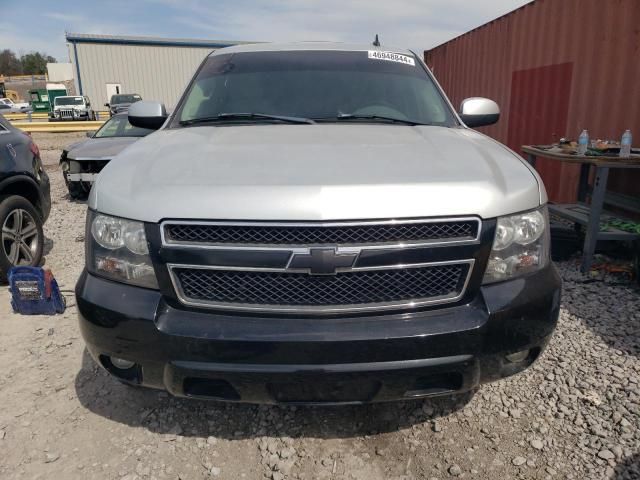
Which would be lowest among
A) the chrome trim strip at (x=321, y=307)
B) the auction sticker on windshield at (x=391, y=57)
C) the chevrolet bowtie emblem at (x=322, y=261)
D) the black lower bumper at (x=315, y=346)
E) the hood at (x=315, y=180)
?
the black lower bumper at (x=315, y=346)

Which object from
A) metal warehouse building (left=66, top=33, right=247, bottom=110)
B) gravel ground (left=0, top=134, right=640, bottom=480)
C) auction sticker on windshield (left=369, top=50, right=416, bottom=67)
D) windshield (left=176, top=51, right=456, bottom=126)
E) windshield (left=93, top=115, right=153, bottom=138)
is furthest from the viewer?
metal warehouse building (left=66, top=33, right=247, bottom=110)

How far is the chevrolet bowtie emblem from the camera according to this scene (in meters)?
1.77

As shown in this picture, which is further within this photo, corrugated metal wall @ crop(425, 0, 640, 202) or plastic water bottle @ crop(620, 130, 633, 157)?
corrugated metal wall @ crop(425, 0, 640, 202)

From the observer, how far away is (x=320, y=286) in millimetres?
1829

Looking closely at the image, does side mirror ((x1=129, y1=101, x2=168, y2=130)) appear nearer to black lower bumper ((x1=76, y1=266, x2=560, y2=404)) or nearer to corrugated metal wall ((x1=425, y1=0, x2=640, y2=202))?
black lower bumper ((x1=76, y1=266, x2=560, y2=404))

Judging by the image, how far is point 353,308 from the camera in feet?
6.07

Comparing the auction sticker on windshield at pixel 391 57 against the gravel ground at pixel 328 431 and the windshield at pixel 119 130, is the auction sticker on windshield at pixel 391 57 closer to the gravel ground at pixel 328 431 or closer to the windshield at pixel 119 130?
the gravel ground at pixel 328 431

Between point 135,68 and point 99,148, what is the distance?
106 feet

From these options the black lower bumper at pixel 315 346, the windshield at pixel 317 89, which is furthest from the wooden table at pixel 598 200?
the black lower bumper at pixel 315 346

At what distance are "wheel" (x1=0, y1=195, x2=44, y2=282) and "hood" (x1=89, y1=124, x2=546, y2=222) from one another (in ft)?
7.92

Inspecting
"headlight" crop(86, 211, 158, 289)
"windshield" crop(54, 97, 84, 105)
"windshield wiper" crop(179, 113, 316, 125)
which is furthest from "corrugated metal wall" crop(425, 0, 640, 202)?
"windshield" crop(54, 97, 84, 105)

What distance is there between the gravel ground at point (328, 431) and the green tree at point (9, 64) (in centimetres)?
10514

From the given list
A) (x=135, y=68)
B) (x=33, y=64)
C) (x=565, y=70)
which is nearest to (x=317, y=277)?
(x=565, y=70)

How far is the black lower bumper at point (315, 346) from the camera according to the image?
179 centimetres
